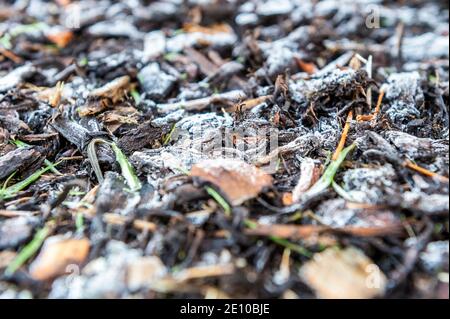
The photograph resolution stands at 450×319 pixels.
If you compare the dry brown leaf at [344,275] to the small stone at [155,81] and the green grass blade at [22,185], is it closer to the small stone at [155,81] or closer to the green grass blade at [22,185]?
the green grass blade at [22,185]

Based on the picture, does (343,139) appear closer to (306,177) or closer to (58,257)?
(306,177)

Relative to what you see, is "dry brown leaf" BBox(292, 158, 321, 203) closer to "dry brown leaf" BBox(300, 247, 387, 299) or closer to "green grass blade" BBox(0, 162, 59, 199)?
"dry brown leaf" BBox(300, 247, 387, 299)

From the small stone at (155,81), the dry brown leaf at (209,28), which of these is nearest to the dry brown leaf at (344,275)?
the small stone at (155,81)

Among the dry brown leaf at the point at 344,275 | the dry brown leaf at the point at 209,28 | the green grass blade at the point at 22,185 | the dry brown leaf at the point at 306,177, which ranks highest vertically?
the dry brown leaf at the point at 209,28

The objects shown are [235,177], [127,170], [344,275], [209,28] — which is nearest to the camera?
[344,275]

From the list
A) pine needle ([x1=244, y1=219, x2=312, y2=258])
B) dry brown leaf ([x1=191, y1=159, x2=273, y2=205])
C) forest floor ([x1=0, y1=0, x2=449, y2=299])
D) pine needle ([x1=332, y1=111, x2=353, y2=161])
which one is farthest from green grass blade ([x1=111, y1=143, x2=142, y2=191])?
pine needle ([x1=332, y1=111, x2=353, y2=161])

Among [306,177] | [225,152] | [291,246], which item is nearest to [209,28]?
[225,152]
